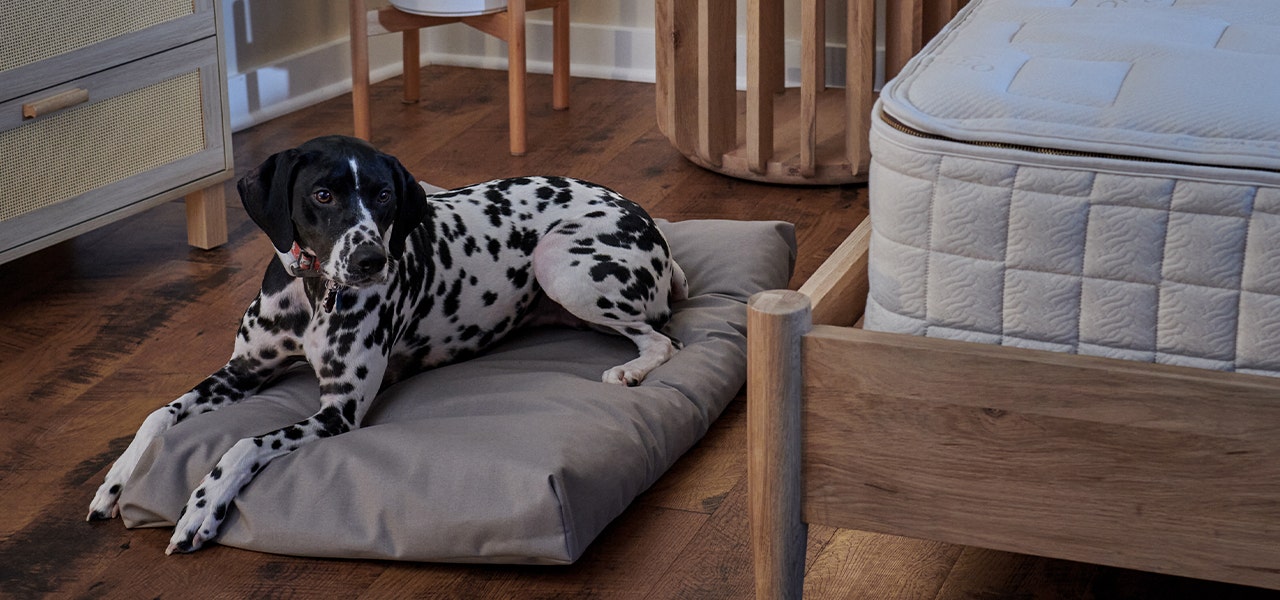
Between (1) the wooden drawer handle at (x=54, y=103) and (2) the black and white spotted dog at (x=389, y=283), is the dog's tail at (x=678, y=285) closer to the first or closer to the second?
(2) the black and white spotted dog at (x=389, y=283)

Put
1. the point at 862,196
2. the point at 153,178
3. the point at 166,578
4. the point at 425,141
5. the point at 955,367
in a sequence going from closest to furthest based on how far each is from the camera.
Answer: the point at 955,367
the point at 166,578
the point at 153,178
the point at 862,196
the point at 425,141

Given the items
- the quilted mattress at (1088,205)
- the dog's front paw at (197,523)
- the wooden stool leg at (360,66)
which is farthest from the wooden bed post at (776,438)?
the wooden stool leg at (360,66)

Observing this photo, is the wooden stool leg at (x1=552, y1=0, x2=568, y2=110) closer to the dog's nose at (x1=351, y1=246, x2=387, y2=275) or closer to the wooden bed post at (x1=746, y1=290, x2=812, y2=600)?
the dog's nose at (x1=351, y1=246, x2=387, y2=275)

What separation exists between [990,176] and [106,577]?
1265mm

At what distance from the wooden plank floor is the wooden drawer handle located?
408 millimetres

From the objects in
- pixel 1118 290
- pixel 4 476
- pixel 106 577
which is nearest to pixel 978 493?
pixel 1118 290

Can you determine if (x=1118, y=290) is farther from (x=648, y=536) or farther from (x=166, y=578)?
(x=166, y=578)

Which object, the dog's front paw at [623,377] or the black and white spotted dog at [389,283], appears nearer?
the black and white spotted dog at [389,283]

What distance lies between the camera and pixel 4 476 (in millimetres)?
2055

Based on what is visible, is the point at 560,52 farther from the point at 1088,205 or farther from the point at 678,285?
the point at 1088,205

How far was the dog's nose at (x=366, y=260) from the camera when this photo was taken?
189cm

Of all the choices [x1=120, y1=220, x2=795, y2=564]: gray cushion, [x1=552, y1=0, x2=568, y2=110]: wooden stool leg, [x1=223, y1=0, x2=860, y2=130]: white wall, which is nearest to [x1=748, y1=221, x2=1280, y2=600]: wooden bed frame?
[x1=120, y1=220, x2=795, y2=564]: gray cushion

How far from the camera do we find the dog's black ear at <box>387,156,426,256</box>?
1.99 m

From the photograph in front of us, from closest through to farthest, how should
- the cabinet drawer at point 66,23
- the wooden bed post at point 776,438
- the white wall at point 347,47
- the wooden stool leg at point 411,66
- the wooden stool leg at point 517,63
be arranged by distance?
1. the wooden bed post at point 776,438
2. the cabinet drawer at point 66,23
3. the wooden stool leg at point 517,63
4. the white wall at point 347,47
5. the wooden stool leg at point 411,66
